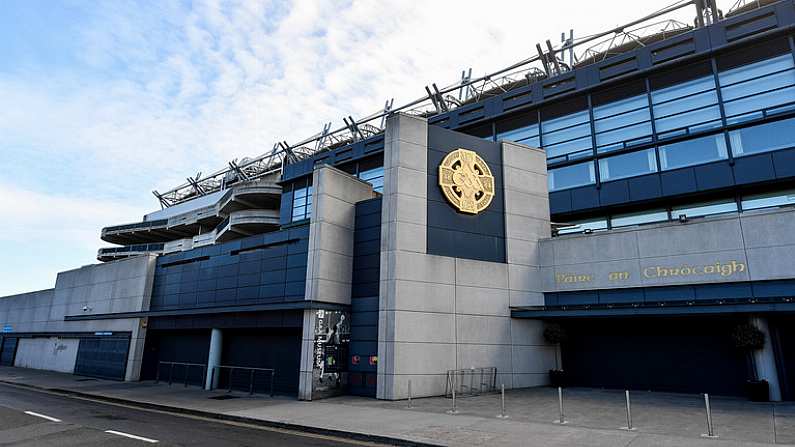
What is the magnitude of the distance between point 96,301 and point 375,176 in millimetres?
22674

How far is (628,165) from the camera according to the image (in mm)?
27188

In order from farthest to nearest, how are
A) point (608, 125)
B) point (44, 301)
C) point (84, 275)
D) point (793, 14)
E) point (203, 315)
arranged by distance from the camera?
point (44, 301) < point (84, 275) < point (608, 125) < point (203, 315) < point (793, 14)

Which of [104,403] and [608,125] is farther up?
[608,125]

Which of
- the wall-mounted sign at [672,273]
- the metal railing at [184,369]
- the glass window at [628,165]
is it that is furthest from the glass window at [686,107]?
the metal railing at [184,369]

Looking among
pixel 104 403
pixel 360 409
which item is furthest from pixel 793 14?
pixel 104 403

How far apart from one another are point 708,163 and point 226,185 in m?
54.3

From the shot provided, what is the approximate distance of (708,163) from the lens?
24.7 meters

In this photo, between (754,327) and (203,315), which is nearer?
(754,327)

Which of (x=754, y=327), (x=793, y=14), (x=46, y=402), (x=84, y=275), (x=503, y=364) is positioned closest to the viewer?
(x=754, y=327)

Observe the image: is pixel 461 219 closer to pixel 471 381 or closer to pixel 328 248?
pixel 328 248

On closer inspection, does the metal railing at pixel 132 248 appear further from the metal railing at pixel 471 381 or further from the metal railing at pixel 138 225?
the metal railing at pixel 471 381

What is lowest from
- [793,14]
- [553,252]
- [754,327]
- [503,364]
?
[503,364]

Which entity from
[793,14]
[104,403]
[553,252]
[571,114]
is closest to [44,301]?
[104,403]

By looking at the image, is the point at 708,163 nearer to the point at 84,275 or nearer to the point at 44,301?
the point at 84,275
